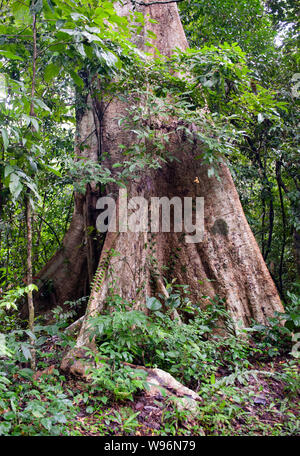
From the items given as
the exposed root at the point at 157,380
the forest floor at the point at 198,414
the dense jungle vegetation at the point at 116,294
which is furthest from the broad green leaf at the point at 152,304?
the forest floor at the point at 198,414

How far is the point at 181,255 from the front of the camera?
13.0 ft

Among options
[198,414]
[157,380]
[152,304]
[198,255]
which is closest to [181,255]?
[198,255]

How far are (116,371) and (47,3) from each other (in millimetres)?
2740

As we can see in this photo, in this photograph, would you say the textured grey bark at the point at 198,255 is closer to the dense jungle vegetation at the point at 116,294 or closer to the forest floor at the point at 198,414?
the dense jungle vegetation at the point at 116,294

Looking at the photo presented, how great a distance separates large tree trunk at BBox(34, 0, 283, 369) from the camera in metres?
3.45

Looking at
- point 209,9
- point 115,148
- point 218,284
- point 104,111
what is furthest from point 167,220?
point 209,9

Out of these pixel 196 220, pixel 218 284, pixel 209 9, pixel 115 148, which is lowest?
pixel 218 284

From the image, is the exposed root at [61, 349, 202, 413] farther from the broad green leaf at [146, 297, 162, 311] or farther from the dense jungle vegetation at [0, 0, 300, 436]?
the broad green leaf at [146, 297, 162, 311]

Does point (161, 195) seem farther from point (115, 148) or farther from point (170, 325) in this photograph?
point (170, 325)

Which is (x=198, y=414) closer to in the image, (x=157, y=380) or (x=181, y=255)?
(x=157, y=380)

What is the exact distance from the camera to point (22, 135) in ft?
7.84

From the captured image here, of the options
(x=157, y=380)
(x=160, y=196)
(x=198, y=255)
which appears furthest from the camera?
(x=160, y=196)

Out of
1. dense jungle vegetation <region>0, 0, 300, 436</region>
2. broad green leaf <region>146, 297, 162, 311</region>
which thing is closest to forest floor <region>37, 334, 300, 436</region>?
dense jungle vegetation <region>0, 0, 300, 436</region>

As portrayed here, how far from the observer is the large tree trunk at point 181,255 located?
3.45 meters
